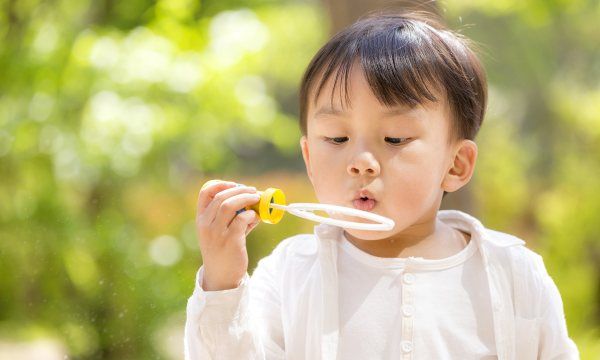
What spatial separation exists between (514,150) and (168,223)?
2.30 m

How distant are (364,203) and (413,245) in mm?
120

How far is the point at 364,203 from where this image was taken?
1.00 meters

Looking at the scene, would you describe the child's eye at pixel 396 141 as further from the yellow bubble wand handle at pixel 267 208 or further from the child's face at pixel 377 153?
the yellow bubble wand handle at pixel 267 208

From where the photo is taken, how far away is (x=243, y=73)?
8.29 feet

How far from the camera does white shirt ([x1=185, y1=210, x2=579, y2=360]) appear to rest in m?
0.99

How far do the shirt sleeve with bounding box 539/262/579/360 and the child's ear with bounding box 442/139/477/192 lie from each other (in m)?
0.17

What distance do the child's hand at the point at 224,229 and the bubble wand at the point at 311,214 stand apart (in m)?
0.01

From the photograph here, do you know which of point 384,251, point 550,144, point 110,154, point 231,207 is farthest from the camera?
point 550,144

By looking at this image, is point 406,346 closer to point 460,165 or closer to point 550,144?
point 460,165

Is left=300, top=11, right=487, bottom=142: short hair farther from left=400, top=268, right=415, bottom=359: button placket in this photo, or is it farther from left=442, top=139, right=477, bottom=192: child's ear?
left=400, top=268, right=415, bottom=359: button placket

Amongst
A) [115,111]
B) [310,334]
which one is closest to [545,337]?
[310,334]

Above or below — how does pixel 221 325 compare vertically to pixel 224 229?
below

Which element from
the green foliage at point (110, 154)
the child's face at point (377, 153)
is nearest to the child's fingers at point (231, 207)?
the child's face at point (377, 153)

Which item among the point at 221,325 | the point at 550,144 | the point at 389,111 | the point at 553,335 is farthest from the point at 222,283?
the point at 550,144
